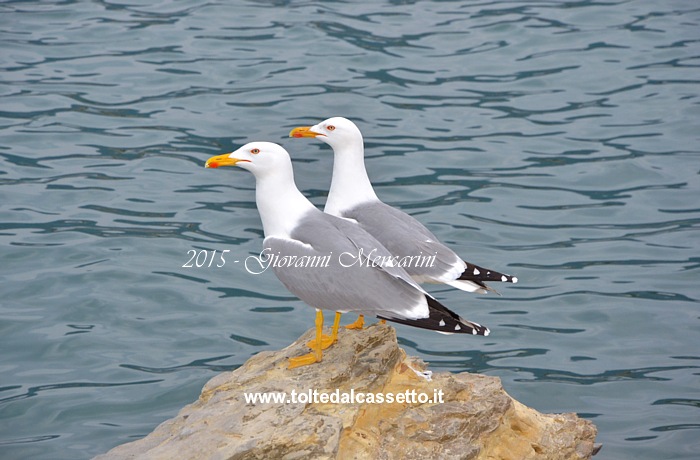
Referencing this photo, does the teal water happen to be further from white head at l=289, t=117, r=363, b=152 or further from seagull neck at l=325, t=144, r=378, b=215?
white head at l=289, t=117, r=363, b=152

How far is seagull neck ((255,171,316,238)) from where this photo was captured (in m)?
6.02

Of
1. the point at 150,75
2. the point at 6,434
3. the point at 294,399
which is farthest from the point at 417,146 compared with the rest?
the point at 294,399

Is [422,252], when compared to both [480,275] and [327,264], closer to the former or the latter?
[480,275]

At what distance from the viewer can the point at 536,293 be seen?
9211 mm

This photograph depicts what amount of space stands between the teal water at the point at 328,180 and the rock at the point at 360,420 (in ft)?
5.25

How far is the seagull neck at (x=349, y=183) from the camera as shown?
651 cm

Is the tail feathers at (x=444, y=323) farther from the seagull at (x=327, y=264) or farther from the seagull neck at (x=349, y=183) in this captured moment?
the seagull neck at (x=349, y=183)

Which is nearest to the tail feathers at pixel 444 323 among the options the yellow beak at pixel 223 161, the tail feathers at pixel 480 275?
the tail feathers at pixel 480 275

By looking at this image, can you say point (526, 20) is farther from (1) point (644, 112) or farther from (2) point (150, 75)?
(2) point (150, 75)

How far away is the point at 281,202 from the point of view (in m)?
6.05

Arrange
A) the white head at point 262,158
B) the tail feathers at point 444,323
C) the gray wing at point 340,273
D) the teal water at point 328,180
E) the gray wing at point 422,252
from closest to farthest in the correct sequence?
the tail feathers at point 444,323, the gray wing at point 340,273, the white head at point 262,158, the gray wing at point 422,252, the teal water at point 328,180

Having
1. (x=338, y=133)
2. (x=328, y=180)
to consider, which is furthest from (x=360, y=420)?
(x=328, y=180)

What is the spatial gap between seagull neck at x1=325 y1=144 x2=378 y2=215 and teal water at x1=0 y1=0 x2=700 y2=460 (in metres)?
2.20

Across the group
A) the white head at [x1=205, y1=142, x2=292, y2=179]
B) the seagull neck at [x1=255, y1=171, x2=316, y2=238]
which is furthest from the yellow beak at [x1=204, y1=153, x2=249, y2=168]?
the seagull neck at [x1=255, y1=171, x2=316, y2=238]
